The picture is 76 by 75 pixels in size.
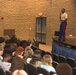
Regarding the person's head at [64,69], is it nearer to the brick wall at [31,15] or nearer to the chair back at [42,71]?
the chair back at [42,71]

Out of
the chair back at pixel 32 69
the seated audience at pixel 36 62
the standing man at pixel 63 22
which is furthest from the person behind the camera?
the standing man at pixel 63 22

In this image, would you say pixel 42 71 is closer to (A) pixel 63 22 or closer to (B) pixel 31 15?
(A) pixel 63 22

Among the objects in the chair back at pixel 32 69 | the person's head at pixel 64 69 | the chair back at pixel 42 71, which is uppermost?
the person's head at pixel 64 69

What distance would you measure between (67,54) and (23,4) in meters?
7.99

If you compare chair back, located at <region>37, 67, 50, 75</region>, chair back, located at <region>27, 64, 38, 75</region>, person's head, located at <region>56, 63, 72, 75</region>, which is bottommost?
chair back, located at <region>27, 64, 38, 75</region>

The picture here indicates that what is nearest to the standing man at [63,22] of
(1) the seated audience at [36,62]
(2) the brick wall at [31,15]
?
(2) the brick wall at [31,15]

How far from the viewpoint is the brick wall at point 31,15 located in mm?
16938

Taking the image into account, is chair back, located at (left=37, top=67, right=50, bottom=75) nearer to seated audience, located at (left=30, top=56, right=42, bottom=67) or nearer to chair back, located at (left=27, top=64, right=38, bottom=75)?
chair back, located at (left=27, top=64, right=38, bottom=75)

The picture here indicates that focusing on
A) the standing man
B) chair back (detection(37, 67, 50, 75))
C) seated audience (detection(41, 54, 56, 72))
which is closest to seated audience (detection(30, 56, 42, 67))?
seated audience (detection(41, 54, 56, 72))

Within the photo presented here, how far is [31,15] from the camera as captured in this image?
17.5 meters

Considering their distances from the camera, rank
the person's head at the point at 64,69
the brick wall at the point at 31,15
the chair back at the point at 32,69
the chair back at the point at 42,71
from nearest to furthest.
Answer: the person's head at the point at 64,69 → the chair back at the point at 42,71 → the chair back at the point at 32,69 → the brick wall at the point at 31,15

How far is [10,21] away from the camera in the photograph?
17.1 meters

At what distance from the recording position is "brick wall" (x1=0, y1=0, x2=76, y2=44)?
16938 mm

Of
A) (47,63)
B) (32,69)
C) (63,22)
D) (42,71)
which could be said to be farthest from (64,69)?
(63,22)
